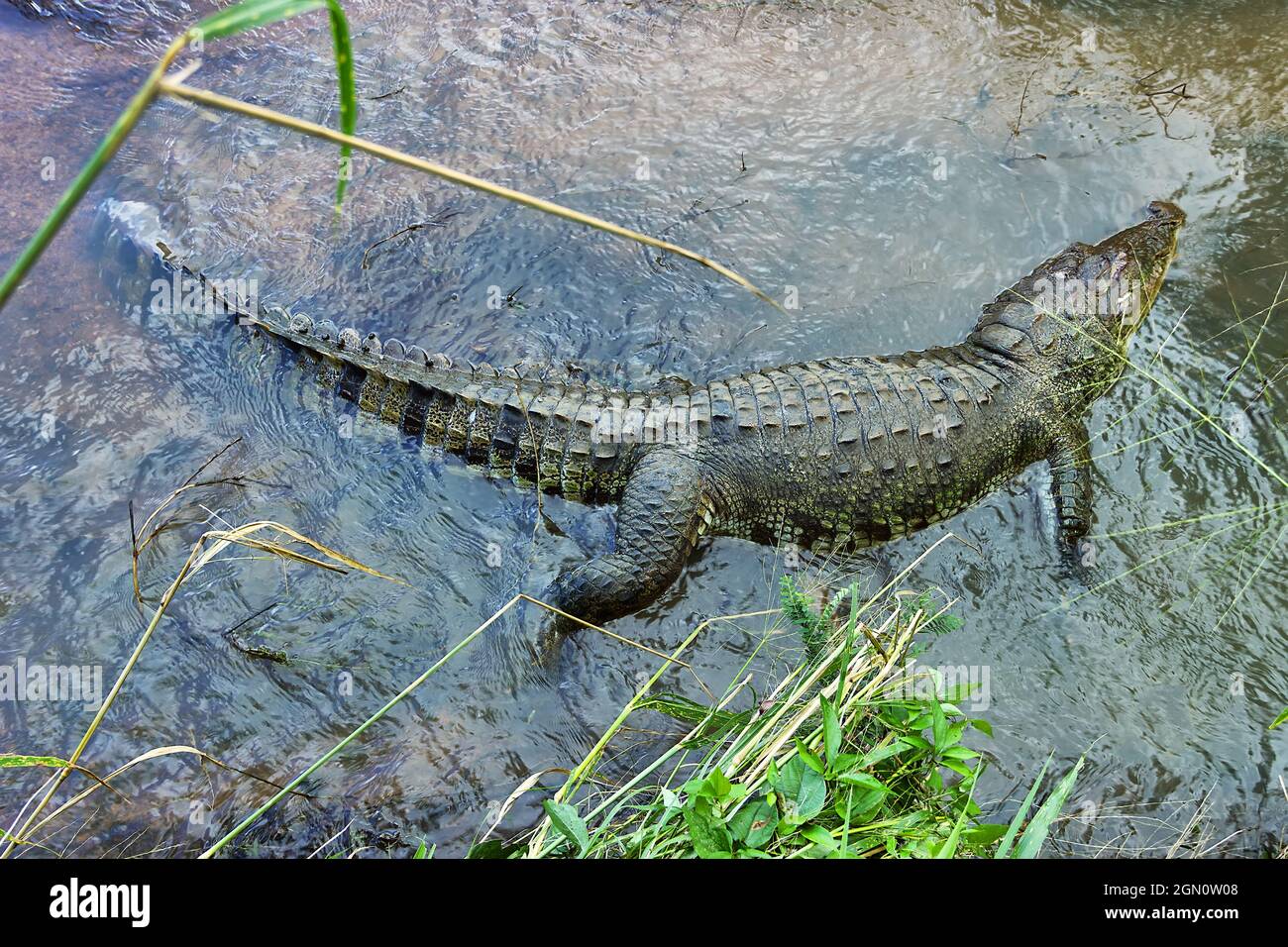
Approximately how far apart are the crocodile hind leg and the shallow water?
0.17m

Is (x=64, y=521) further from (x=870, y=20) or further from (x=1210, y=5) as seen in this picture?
(x=1210, y=5)

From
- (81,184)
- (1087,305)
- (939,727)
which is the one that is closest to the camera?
(81,184)

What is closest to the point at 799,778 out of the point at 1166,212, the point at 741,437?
the point at 741,437

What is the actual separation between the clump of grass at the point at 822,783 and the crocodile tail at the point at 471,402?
1.54 meters

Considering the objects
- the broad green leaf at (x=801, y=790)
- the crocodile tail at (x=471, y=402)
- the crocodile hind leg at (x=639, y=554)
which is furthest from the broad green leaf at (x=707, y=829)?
the crocodile tail at (x=471, y=402)

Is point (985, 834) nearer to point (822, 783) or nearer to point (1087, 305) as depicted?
point (822, 783)

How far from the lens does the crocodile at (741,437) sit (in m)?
4.82

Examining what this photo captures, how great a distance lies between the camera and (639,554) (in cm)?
466

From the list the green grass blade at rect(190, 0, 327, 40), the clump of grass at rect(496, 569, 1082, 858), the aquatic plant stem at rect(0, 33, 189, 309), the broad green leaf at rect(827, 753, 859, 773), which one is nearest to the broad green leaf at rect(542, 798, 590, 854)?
the clump of grass at rect(496, 569, 1082, 858)

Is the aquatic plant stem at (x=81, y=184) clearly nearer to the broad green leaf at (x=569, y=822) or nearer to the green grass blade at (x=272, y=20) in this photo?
the green grass blade at (x=272, y=20)

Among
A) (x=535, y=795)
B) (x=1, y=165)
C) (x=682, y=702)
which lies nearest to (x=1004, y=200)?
(x=682, y=702)

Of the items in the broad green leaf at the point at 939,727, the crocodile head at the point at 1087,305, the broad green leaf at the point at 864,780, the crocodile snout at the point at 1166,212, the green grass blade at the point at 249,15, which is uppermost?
the crocodile snout at the point at 1166,212

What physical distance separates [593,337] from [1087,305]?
308 centimetres
